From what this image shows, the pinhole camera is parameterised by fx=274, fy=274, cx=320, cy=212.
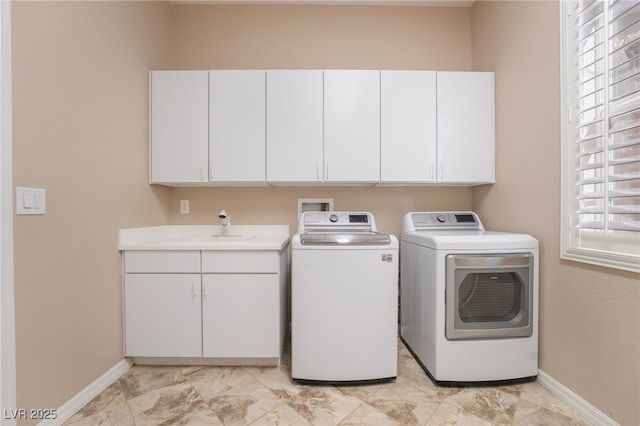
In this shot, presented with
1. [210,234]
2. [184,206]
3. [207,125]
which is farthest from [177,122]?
[210,234]

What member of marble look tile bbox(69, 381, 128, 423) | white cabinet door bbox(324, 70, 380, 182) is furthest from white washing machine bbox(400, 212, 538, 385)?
marble look tile bbox(69, 381, 128, 423)

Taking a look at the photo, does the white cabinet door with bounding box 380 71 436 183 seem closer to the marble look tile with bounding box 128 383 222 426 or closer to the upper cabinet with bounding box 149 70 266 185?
the upper cabinet with bounding box 149 70 266 185

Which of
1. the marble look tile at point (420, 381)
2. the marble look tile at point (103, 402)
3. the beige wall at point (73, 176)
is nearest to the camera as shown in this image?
the beige wall at point (73, 176)

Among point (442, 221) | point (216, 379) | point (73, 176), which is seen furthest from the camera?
point (442, 221)

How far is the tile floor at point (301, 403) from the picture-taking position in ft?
4.65

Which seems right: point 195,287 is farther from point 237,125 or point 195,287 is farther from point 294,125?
point 294,125

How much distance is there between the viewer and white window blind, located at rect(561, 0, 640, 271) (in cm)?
125

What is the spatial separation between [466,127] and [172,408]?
270 cm

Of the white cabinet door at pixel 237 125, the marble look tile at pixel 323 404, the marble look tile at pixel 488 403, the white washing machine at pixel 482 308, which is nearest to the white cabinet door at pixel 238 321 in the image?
the marble look tile at pixel 323 404

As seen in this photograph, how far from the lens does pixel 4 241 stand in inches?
44.6

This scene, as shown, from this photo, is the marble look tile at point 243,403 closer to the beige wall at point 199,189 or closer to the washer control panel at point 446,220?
the beige wall at point 199,189

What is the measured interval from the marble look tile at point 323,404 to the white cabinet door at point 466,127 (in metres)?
1.68

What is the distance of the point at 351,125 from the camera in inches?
82.9

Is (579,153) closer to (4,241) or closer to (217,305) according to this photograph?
(217,305)
